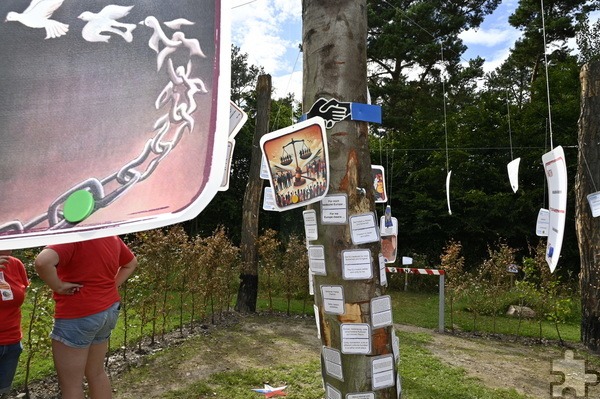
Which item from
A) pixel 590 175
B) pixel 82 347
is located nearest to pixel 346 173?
pixel 82 347

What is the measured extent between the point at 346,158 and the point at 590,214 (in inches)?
204

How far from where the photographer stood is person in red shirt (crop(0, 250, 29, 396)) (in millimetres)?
2289

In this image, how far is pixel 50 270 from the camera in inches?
73.6

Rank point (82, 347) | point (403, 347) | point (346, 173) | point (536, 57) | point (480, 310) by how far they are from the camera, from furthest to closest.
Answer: point (536, 57) → point (480, 310) → point (403, 347) → point (82, 347) → point (346, 173)

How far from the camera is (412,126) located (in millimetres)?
14516

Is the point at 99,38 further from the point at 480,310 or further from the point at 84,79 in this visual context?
the point at 480,310

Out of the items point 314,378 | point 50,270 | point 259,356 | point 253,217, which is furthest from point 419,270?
point 50,270

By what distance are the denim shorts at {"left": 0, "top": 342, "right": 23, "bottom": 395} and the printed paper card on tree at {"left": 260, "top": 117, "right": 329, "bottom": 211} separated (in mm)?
1733

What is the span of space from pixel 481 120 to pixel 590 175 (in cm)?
812

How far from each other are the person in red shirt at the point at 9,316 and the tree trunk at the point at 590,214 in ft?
19.4

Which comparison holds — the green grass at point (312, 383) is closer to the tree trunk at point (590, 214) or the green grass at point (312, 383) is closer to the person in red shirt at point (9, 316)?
the person in red shirt at point (9, 316)

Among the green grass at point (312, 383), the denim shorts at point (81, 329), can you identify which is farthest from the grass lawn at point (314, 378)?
the denim shorts at point (81, 329)

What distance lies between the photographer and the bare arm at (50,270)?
73.1 inches

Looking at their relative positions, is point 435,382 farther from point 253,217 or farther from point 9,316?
point 253,217
